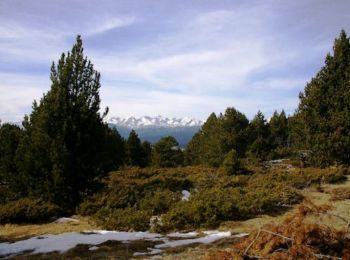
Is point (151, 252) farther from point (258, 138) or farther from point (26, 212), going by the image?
point (258, 138)

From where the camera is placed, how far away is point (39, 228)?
12.6m

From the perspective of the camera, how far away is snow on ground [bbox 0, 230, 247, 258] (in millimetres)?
9188

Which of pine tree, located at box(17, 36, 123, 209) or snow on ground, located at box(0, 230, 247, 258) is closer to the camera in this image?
snow on ground, located at box(0, 230, 247, 258)

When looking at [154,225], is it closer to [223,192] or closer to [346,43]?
[223,192]

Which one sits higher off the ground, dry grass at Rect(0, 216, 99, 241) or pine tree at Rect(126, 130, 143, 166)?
pine tree at Rect(126, 130, 143, 166)

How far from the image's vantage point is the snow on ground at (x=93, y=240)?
30.1 feet

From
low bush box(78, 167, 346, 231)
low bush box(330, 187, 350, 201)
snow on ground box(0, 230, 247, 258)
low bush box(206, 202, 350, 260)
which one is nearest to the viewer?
low bush box(206, 202, 350, 260)

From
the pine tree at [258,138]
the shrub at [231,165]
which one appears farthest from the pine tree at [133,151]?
the shrub at [231,165]

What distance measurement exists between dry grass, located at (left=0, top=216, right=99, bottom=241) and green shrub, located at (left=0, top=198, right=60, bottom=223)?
34cm

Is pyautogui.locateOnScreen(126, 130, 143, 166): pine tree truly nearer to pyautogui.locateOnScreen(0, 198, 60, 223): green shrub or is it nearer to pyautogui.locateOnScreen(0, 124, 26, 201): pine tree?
pyautogui.locateOnScreen(0, 124, 26, 201): pine tree

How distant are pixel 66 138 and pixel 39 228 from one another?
4.19 metres

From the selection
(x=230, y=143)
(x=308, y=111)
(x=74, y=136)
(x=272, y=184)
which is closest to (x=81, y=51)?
(x=74, y=136)

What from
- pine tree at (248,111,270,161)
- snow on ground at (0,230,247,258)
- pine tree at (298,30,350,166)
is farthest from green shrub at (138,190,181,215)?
pine tree at (248,111,270,161)

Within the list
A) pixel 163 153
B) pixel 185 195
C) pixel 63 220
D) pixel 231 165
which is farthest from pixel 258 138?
pixel 63 220
